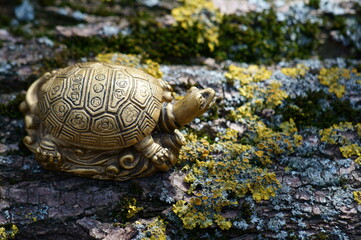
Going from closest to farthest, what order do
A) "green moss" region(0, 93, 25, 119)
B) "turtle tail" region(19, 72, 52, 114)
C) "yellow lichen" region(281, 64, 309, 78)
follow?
1. "turtle tail" region(19, 72, 52, 114)
2. "green moss" region(0, 93, 25, 119)
3. "yellow lichen" region(281, 64, 309, 78)

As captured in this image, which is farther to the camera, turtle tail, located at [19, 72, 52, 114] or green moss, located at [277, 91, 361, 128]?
green moss, located at [277, 91, 361, 128]

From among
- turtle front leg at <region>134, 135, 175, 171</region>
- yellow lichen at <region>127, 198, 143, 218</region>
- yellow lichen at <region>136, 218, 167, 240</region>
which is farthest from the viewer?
turtle front leg at <region>134, 135, 175, 171</region>

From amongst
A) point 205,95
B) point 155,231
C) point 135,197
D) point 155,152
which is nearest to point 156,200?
point 135,197

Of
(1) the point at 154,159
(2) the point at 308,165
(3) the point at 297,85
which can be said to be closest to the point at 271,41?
(3) the point at 297,85

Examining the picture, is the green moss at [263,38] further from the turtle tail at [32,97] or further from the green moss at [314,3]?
the turtle tail at [32,97]

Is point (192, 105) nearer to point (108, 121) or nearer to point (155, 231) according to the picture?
point (108, 121)

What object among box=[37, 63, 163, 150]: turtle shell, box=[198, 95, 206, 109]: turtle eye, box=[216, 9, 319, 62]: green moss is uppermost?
box=[216, 9, 319, 62]: green moss

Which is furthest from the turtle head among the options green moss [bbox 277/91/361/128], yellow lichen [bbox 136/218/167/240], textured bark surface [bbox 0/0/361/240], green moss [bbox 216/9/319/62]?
green moss [bbox 216/9/319/62]

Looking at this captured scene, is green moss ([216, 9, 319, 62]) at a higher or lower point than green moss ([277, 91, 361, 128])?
higher

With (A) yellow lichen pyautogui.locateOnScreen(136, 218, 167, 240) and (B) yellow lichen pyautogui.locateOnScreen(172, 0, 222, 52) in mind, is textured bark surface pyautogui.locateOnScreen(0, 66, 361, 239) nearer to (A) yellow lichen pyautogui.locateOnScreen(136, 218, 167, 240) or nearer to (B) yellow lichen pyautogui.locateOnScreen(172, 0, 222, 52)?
(A) yellow lichen pyautogui.locateOnScreen(136, 218, 167, 240)
